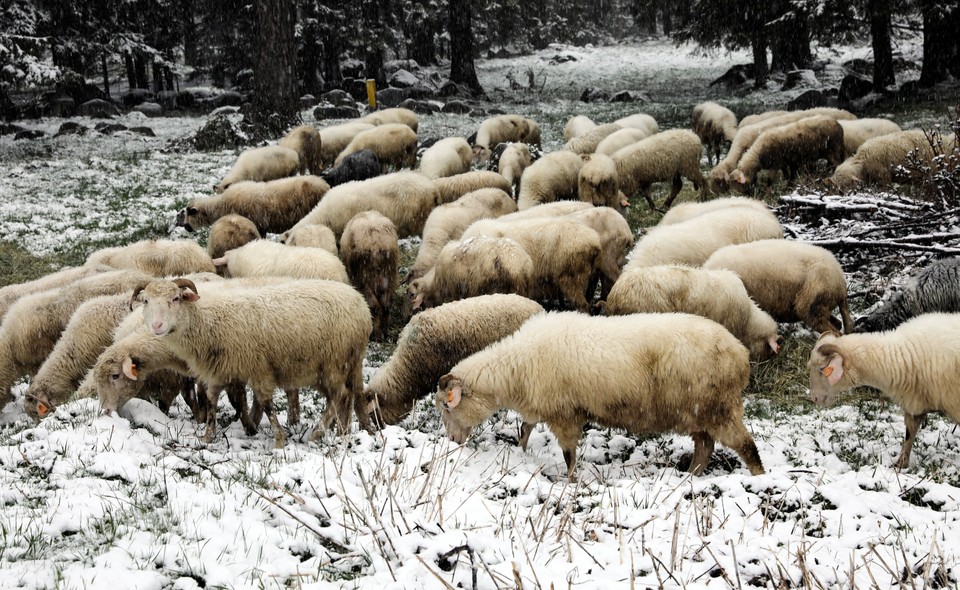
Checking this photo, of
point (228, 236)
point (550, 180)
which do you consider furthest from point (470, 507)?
point (550, 180)

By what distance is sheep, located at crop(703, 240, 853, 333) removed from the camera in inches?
286

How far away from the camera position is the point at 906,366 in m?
5.19

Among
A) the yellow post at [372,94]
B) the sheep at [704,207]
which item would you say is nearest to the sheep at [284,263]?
the sheep at [704,207]

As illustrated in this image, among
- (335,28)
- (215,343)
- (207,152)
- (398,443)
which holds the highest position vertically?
(335,28)

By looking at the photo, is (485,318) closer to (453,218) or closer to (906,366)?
(906,366)

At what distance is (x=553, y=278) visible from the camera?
26.5ft

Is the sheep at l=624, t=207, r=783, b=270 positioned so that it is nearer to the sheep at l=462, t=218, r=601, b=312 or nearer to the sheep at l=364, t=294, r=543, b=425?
the sheep at l=462, t=218, r=601, b=312

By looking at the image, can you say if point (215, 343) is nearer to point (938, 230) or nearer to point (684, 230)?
point (684, 230)

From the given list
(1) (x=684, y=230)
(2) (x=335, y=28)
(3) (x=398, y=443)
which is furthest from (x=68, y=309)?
(2) (x=335, y=28)

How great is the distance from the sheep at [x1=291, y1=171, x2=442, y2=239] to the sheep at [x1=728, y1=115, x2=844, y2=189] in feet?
18.5

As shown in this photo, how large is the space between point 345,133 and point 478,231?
10.2 metres

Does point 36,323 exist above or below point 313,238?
below

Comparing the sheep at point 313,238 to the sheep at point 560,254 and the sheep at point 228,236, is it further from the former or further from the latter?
the sheep at point 560,254

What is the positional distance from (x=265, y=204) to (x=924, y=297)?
9.05 metres
